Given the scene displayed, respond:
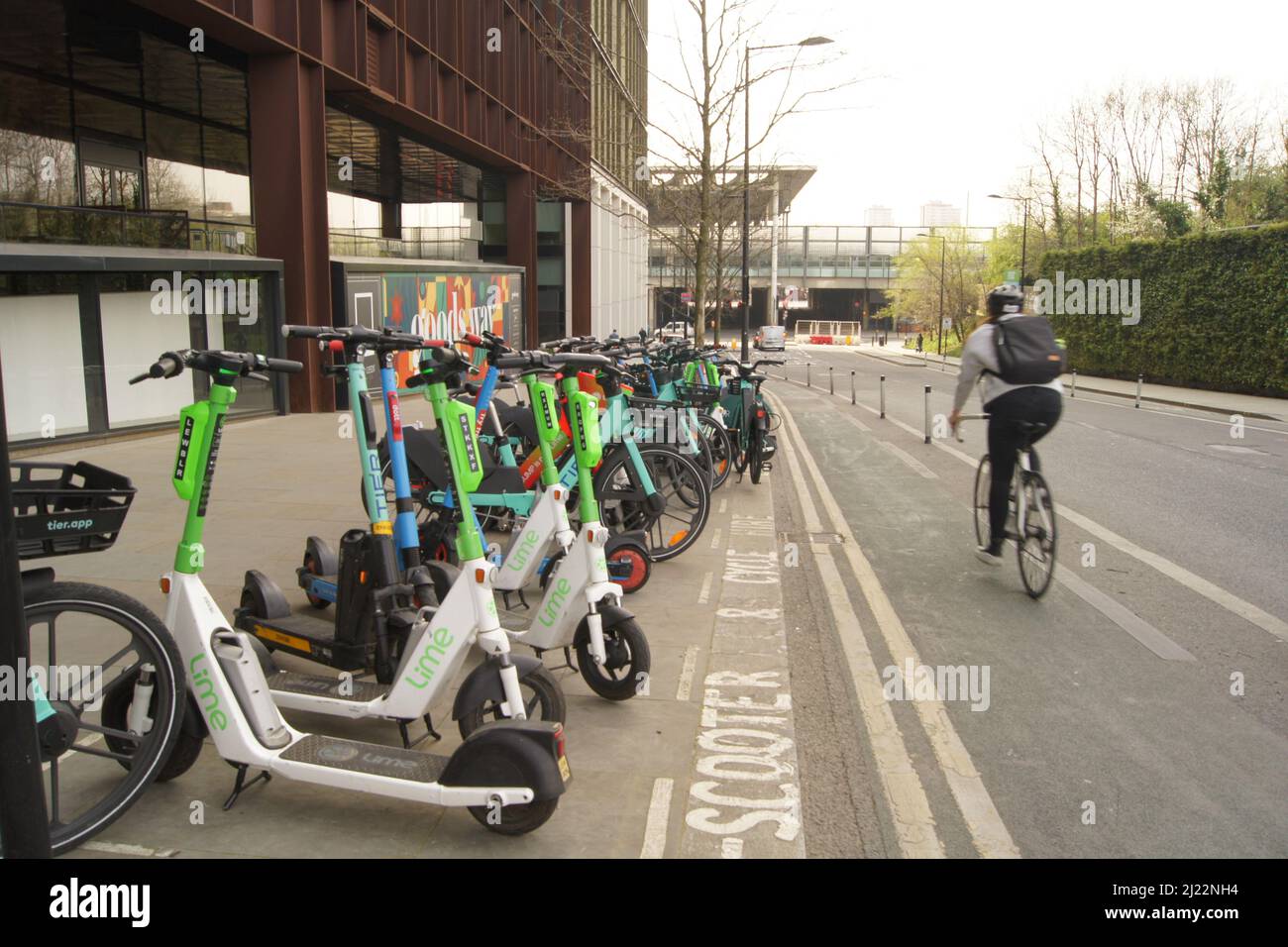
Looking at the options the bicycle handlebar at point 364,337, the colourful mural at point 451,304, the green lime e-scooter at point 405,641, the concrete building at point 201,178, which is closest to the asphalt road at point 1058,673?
the green lime e-scooter at point 405,641

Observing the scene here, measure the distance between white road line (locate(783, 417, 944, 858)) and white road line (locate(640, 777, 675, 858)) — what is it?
2.71ft

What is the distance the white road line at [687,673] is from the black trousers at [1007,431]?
271cm

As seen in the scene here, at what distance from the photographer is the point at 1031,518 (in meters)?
7.16

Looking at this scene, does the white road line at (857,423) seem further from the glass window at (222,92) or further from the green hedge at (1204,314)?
the glass window at (222,92)

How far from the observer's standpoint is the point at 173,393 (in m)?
15.1

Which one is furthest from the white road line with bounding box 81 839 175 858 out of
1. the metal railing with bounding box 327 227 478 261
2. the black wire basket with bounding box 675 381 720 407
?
the metal railing with bounding box 327 227 478 261

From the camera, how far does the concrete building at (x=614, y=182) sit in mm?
39188

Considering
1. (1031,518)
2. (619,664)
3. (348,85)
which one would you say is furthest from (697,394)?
(348,85)

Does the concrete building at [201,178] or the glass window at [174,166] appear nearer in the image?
the concrete building at [201,178]

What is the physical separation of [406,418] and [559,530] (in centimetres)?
1276

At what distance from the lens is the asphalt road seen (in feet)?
13.0

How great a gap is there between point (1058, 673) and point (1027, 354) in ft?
7.64

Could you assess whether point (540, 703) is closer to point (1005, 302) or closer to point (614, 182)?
point (1005, 302)

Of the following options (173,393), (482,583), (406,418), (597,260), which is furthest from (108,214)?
(597,260)
